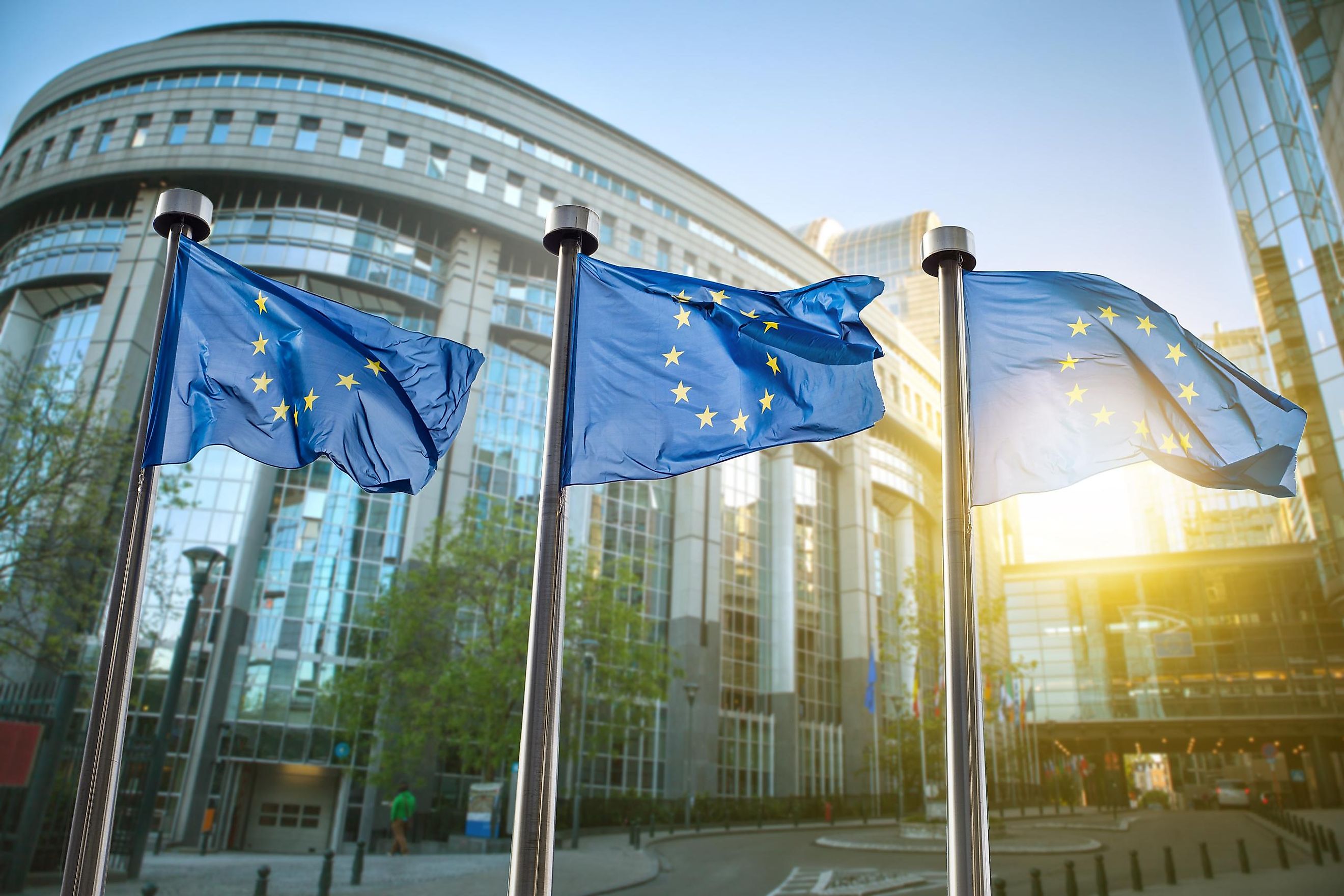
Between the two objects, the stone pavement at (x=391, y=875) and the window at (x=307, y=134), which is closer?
the stone pavement at (x=391, y=875)

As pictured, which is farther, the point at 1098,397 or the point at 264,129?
the point at 264,129

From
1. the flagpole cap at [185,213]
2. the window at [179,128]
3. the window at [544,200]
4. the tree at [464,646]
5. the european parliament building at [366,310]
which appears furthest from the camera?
the window at [544,200]

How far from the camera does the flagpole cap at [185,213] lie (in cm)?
891

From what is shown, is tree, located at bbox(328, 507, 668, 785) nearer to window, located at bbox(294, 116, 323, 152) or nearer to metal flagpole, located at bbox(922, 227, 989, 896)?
window, located at bbox(294, 116, 323, 152)

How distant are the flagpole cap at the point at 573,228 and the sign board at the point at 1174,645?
308ft

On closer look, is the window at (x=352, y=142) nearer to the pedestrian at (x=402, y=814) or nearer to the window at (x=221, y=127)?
the window at (x=221, y=127)

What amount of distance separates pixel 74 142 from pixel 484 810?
45.9 m

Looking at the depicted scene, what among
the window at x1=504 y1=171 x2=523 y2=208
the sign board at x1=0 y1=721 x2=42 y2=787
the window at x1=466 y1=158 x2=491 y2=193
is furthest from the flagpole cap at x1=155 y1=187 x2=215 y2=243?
the window at x1=504 y1=171 x2=523 y2=208

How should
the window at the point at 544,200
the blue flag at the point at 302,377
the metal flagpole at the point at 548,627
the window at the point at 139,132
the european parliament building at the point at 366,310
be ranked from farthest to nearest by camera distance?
the window at the point at 544,200 → the window at the point at 139,132 → the european parliament building at the point at 366,310 → the blue flag at the point at 302,377 → the metal flagpole at the point at 548,627

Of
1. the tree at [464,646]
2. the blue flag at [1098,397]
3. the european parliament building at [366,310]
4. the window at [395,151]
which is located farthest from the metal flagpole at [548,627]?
the window at [395,151]

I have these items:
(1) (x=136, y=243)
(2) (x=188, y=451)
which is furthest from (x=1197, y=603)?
(2) (x=188, y=451)

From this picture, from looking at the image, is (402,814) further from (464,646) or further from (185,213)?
(185,213)

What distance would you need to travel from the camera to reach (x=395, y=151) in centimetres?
5194

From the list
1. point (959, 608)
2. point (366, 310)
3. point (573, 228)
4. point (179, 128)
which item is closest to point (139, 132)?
point (179, 128)
